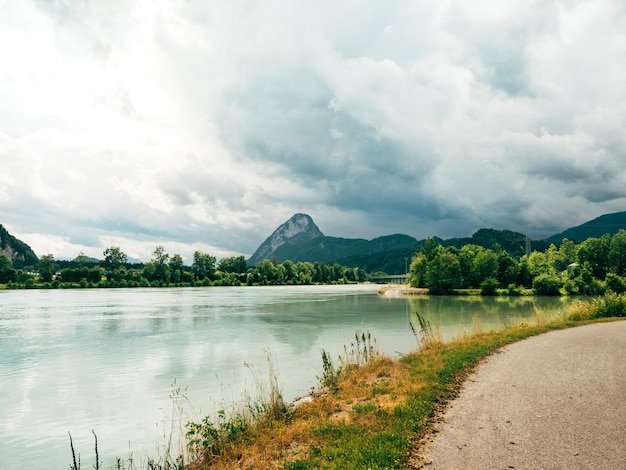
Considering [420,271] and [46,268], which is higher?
[46,268]

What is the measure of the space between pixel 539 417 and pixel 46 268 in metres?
195

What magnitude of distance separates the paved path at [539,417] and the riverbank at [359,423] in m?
0.53

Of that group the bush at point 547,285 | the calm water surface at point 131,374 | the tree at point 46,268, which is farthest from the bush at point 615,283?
the tree at point 46,268

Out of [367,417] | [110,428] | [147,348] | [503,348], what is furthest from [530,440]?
[147,348]

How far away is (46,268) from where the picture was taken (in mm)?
164000

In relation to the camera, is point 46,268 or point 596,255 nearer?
point 596,255

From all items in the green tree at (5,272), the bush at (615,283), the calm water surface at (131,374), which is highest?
the green tree at (5,272)

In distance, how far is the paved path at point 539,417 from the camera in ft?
21.9

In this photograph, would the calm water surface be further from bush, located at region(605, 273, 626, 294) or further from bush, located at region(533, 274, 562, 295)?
bush, located at region(533, 274, 562, 295)

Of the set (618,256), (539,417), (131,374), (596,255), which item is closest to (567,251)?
Answer: (618,256)

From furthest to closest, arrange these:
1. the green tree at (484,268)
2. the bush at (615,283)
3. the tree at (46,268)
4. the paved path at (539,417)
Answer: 1. the tree at (46,268)
2. the green tree at (484,268)
3. the bush at (615,283)
4. the paved path at (539,417)

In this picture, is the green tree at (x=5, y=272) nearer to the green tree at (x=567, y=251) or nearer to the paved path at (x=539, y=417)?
the paved path at (x=539, y=417)

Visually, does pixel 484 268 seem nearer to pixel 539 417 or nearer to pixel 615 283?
pixel 615 283

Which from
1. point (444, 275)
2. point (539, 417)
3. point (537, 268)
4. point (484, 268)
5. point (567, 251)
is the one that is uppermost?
point (567, 251)
